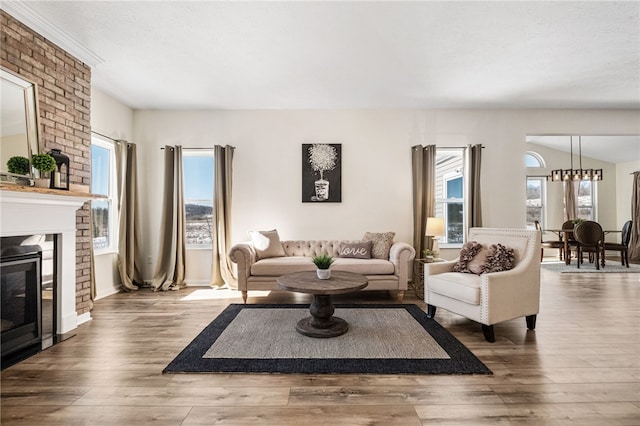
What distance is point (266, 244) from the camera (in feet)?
14.5

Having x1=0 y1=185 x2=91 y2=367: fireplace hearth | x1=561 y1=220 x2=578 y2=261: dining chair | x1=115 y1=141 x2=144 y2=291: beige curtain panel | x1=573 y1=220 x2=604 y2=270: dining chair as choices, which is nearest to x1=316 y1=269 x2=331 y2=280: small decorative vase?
Answer: x1=0 y1=185 x2=91 y2=367: fireplace hearth

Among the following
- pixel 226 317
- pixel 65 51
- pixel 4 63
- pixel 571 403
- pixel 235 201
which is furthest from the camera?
pixel 235 201

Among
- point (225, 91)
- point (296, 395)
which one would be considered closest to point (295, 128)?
point (225, 91)

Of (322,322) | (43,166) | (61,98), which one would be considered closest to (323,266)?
(322,322)

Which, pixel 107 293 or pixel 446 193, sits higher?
pixel 446 193

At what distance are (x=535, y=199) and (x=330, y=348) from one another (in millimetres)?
8550

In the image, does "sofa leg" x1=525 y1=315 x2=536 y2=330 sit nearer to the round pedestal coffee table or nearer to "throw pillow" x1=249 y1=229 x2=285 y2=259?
the round pedestal coffee table

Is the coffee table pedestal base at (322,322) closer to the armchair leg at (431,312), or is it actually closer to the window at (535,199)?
the armchair leg at (431,312)

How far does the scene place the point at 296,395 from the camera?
1.93 metres

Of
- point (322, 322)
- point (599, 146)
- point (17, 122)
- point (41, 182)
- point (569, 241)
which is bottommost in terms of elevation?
point (322, 322)

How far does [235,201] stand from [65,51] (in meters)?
2.66

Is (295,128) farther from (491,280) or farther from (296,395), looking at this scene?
(296,395)

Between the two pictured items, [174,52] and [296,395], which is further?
[174,52]

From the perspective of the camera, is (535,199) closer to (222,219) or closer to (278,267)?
(278,267)
